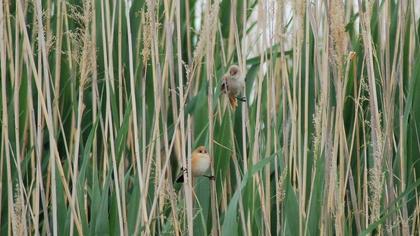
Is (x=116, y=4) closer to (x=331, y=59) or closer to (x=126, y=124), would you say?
(x=126, y=124)

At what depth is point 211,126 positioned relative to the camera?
9.77ft

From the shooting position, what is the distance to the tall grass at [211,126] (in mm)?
2896

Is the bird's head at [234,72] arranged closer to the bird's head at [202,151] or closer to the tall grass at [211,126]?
the tall grass at [211,126]

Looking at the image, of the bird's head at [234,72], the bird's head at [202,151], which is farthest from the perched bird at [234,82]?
the bird's head at [202,151]

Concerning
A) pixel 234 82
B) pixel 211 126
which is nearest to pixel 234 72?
pixel 234 82

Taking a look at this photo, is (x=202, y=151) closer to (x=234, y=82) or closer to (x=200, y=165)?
(x=200, y=165)

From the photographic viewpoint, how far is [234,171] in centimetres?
354

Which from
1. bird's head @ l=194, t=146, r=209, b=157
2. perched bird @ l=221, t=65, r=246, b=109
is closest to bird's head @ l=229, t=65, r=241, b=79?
perched bird @ l=221, t=65, r=246, b=109

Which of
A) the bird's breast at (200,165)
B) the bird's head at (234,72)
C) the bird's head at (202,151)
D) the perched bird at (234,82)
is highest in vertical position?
the bird's head at (234,72)

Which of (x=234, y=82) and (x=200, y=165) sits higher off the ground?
(x=234, y=82)

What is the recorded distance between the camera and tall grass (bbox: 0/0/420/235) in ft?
9.50

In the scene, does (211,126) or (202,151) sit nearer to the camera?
(211,126)

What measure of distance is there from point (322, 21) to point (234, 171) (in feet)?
2.19

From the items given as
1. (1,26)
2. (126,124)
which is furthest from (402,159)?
(1,26)
